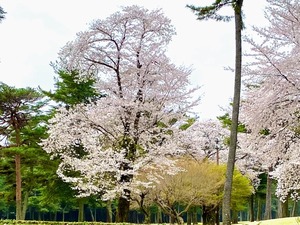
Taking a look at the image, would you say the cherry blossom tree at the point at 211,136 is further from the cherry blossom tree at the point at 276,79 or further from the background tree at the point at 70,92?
the cherry blossom tree at the point at 276,79

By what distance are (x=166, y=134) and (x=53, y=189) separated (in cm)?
1510

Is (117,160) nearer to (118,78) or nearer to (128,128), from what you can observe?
(128,128)

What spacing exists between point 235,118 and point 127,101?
7.43 m

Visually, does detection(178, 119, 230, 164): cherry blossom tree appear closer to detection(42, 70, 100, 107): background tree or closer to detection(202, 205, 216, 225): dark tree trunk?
detection(202, 205, 216, 225): dark tree trunk

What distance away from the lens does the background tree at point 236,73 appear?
10.3m

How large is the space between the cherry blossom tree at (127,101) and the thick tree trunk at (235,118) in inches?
275

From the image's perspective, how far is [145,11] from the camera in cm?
1784

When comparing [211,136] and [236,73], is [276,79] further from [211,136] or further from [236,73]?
[211,136]

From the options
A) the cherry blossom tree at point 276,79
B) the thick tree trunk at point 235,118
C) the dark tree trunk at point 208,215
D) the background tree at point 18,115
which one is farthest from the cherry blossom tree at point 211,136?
the thick tree trunk at point 235,118

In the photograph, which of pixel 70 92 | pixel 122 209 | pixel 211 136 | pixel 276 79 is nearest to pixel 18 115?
pixel 70 92

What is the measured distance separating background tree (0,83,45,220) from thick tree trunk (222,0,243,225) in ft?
59.4

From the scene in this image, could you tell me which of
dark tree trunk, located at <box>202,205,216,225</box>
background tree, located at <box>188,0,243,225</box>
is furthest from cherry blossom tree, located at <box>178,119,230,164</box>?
Answer: background tree, located at <box>188,0,243,225</box>

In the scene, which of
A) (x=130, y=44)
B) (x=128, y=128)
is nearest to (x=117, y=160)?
(x=128, y=128)

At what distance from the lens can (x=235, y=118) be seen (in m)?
10.7
